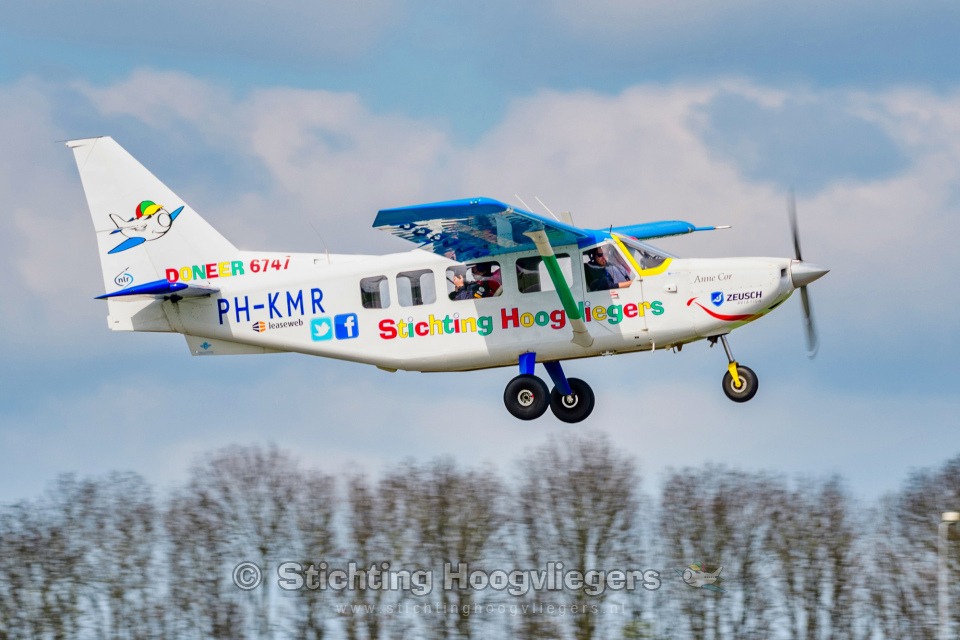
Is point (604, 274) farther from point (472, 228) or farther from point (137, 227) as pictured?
point (137, 227)

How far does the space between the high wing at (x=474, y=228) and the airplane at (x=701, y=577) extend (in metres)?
12.6

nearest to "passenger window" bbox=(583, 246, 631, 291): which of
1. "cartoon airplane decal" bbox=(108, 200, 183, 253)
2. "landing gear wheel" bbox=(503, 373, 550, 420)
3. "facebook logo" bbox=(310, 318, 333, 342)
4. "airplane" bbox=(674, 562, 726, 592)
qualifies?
"landing gear wheel" bbox=(503, 373, 550, 420)

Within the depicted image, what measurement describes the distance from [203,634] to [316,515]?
13.0 ft

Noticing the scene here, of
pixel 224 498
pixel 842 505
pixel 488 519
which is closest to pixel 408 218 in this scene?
pixel 488 519

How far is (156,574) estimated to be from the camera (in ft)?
128

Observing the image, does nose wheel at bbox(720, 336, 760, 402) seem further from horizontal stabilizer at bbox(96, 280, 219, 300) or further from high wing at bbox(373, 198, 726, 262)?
horizontal stabilizer at bbox(96, 280, 219, 300)

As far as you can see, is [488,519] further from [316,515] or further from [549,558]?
[316,515]

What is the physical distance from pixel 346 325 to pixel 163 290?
3230mm

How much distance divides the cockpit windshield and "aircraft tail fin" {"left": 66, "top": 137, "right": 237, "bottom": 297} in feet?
24.4

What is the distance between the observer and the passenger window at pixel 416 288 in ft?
92.8

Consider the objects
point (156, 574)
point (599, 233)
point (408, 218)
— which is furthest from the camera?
point (156, 574)

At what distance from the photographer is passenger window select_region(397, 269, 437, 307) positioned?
28.3 metres

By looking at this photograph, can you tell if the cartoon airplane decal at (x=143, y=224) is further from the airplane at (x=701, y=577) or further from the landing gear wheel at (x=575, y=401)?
the airplane at (x=701, y=577)

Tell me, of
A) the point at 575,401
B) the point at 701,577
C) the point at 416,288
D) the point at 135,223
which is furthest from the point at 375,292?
the point at 701,577
